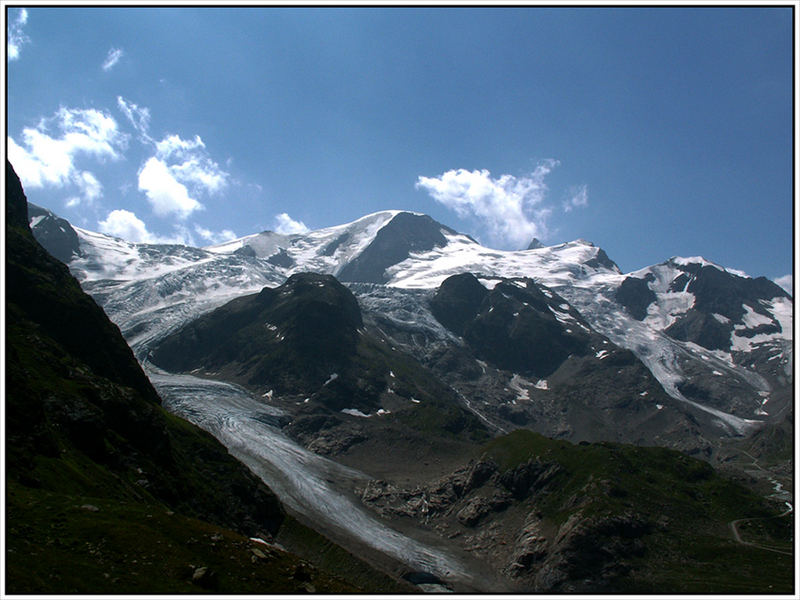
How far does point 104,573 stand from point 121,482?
47.0 meters

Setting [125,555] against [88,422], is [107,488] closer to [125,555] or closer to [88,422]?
[88,422]

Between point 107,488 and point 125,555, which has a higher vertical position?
point 125,555

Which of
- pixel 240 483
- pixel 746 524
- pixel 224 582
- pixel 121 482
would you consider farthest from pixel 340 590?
pixel 746 524

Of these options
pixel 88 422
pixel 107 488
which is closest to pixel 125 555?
pixel 107 488

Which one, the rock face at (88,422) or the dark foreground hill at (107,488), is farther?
the rock face at (88,422)

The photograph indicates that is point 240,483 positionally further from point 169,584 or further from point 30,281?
point 169,584

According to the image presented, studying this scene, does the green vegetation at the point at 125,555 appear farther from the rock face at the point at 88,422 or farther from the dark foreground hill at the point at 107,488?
the rock face at the point at 88,422

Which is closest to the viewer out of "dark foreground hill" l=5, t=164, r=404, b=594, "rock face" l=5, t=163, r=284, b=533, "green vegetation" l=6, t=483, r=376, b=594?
"green vegetation" l=6, t=483, r=376, b=594

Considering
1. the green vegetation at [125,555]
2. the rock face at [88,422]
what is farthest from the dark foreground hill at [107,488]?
the rock face at [88,422]

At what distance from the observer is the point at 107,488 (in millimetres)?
79688

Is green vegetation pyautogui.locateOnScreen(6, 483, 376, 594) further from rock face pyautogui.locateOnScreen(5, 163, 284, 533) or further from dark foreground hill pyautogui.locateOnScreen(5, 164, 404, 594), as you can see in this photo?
rock face pyautogui.locateOnScreen(5, 163, 284, 533)

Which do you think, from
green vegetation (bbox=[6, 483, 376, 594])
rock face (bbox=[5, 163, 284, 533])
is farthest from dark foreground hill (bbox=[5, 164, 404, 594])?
rock face (bbox=[5, 163, 284, 533])

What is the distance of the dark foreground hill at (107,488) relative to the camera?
162ft

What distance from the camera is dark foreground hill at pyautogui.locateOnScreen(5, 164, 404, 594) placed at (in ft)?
162
